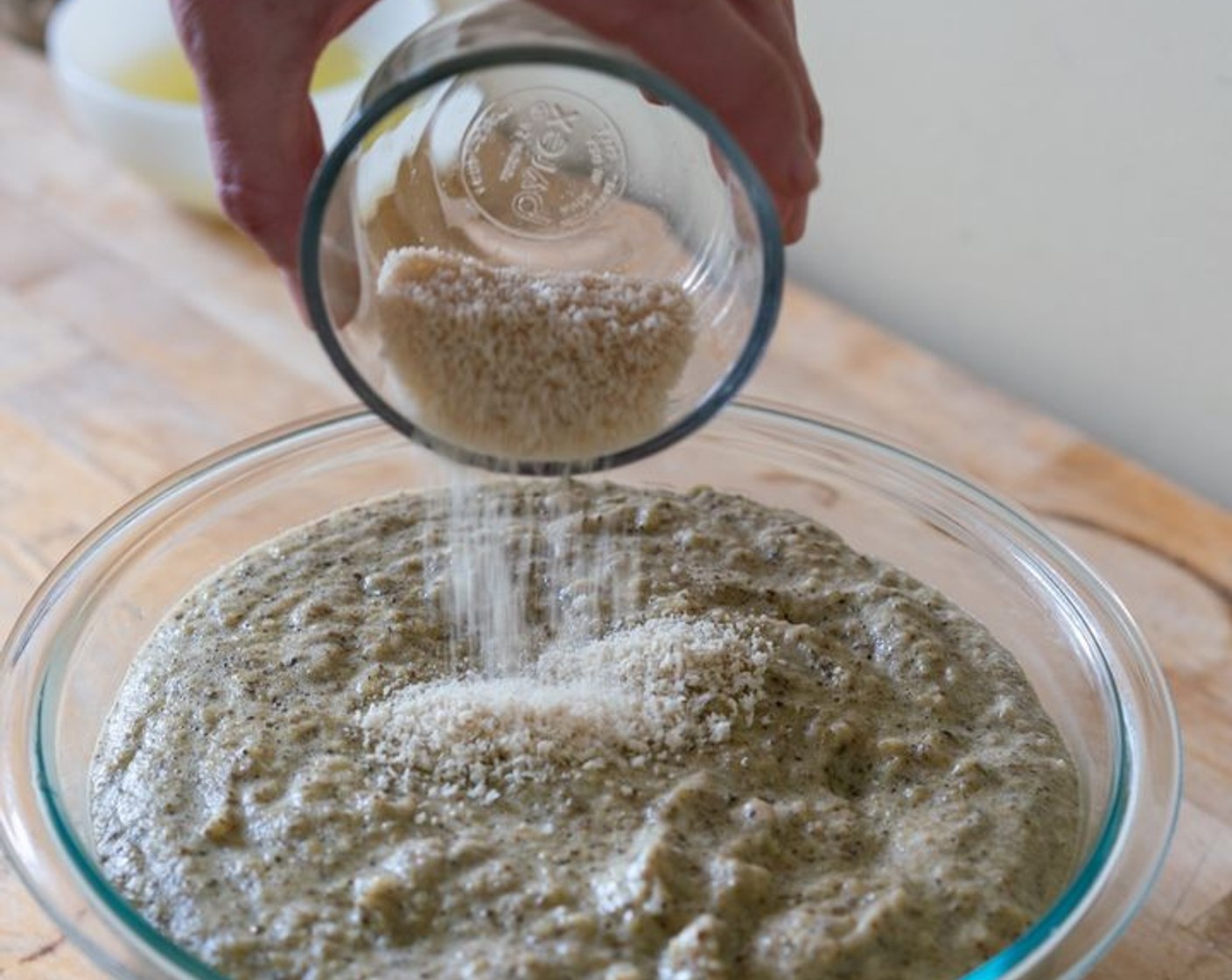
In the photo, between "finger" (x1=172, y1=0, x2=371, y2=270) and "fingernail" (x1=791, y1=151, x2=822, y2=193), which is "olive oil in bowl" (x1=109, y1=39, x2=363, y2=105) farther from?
"fingernail" (x1=791, y1=151, x2=822, y2=193)

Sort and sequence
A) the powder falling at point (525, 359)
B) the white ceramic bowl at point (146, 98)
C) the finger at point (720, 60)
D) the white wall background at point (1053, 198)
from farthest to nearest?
1. the white ceramic bowl at point (146, 98)
2. the white wall background at point (1053, 198)
3. the powder falling at point (525, 359)
4. the finger at point (720, 60)

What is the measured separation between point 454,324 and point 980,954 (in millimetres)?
584

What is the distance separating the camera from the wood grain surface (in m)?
1.91

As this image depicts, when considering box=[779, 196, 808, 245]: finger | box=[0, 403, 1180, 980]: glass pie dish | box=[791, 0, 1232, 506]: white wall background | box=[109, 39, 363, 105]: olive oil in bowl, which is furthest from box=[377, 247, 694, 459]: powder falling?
box=[109, 39, 363, 105]: olive oil in bowl

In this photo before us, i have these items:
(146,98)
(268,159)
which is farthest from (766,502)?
(146,98)

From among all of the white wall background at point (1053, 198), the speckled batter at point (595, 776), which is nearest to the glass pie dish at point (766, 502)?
the speckled batter at point (595, 776)

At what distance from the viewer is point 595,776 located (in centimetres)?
137

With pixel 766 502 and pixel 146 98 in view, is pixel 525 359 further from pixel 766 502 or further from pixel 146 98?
pixel 146 98

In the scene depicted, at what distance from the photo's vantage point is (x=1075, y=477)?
2.12 metres

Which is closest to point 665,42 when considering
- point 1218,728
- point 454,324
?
point 454,324

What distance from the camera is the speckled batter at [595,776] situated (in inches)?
50.0

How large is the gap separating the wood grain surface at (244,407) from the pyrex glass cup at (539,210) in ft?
1.72

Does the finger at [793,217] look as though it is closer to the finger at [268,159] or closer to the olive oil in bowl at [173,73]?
the finger at [268,159]

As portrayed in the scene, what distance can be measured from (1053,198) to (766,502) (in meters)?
0.68
